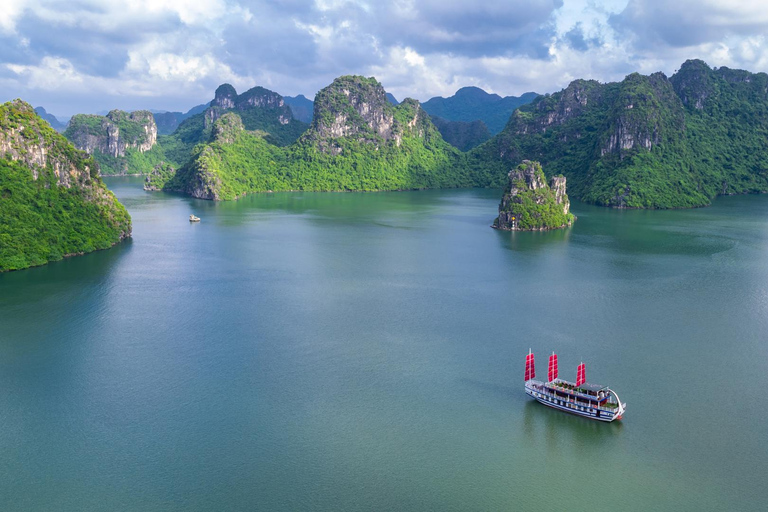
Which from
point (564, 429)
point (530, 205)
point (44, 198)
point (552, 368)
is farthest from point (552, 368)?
point (530, 205)

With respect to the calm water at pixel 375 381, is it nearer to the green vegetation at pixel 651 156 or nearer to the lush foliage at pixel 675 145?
the lush foliage at pixel 675 145

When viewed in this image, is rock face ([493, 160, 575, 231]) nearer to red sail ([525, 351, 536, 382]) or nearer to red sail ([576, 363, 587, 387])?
red sail ([525, 351, 536, 382])

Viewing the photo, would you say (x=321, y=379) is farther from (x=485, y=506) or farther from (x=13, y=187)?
(x=13, y=187)

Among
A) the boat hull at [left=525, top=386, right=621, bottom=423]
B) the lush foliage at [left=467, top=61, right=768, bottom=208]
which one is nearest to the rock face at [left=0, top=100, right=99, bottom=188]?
the boat hull at [left=525, top=386, right=621, bottom=423]

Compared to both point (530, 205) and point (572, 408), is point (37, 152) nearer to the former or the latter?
point (572, 408)

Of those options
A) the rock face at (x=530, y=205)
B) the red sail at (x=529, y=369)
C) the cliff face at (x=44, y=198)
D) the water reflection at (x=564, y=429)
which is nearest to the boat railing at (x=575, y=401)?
the water reflection at (x=564, y=429)

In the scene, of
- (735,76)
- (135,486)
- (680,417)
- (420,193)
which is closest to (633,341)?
(680,417)

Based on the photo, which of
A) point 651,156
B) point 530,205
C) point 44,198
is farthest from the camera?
point 651,156
